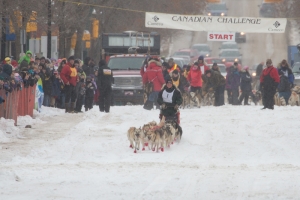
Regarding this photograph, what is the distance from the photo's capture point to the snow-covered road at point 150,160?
11414 millimetres

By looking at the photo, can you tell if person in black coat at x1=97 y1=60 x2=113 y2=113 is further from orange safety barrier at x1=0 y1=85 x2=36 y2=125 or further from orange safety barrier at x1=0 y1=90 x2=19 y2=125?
orange safety barrier at x1=0 y1=90 x2=19 y2=125

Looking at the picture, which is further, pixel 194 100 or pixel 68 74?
pixel 194 100

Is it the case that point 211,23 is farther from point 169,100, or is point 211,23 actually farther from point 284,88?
point 169,100

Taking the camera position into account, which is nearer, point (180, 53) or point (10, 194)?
point (10, 194)

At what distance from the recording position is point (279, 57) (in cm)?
6744

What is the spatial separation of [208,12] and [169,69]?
46996 millimetres

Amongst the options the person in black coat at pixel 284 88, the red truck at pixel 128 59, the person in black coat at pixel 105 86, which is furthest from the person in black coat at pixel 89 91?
the person in black coat at pixel 284 88

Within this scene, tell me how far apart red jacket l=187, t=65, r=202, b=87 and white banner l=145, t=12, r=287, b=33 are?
28.0 feet

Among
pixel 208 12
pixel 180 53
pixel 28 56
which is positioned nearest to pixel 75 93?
pixel 28 56

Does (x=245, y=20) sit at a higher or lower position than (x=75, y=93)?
higher

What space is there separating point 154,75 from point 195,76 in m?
2.82

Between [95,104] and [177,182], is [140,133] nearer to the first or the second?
[177,182]

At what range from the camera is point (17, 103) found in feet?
67.5

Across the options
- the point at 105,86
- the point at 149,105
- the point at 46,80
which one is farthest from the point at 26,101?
the point at 149,105
